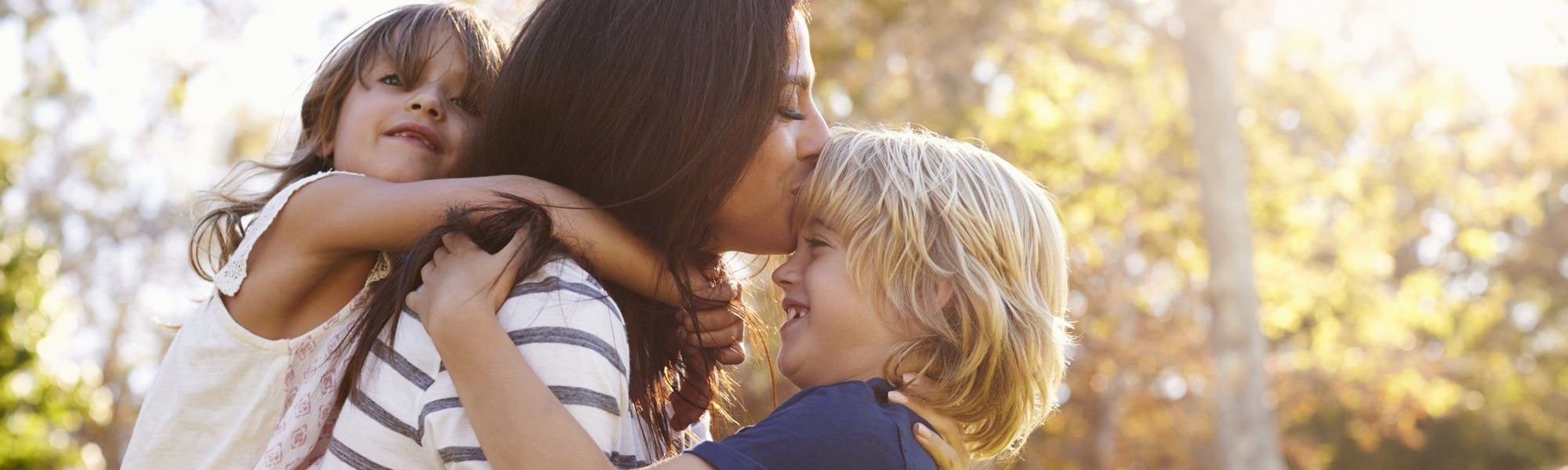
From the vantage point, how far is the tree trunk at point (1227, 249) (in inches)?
385

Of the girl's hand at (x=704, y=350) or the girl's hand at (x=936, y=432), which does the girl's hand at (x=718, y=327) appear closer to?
the girl's hand at (x=704, y=350)

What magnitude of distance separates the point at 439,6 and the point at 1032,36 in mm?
9368

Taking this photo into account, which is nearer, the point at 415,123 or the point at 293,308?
the point at 293,308

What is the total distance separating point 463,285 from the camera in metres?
1.79

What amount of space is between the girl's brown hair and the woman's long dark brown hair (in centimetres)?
54

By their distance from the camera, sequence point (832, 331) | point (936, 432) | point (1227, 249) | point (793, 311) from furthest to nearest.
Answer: point (1227, 249), point (793, 311), point (832, 331), point (936, 432)

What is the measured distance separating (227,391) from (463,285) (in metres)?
0.64

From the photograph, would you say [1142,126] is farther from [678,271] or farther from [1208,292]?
[678,271]

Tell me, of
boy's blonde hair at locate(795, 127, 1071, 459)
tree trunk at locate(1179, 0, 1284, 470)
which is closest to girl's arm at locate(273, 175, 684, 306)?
boy's blonde hair at locate(795, 127, 1071, 459)

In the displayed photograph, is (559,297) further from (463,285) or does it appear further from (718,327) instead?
(718,327)

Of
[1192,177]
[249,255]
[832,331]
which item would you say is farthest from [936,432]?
[1192,177]

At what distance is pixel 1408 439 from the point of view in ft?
47.3

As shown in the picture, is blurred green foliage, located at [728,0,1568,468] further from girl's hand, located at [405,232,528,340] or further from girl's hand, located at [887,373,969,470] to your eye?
girl's hand, located at [405,232,528,340]

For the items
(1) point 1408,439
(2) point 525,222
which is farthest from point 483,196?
(1) point 1408,439
